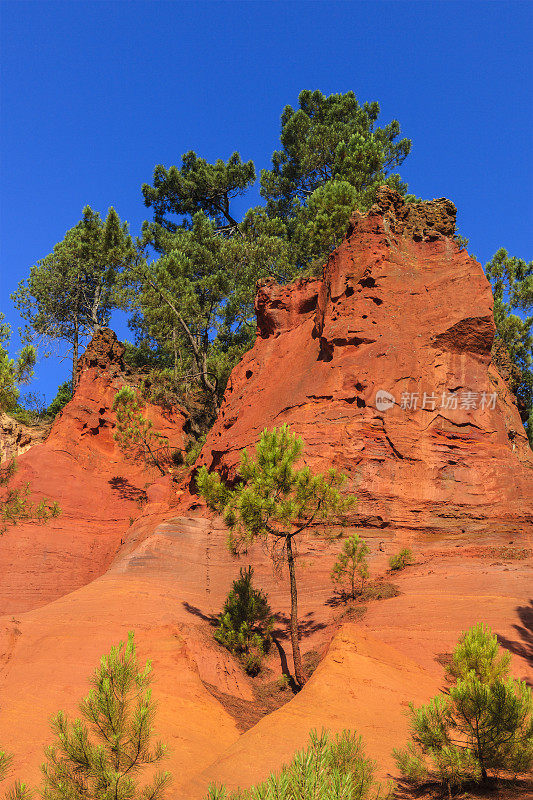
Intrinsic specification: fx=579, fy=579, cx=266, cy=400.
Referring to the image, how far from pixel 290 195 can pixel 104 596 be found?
2736 cm

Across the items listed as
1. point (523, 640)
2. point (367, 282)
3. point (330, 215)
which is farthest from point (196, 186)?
point (523, 640)

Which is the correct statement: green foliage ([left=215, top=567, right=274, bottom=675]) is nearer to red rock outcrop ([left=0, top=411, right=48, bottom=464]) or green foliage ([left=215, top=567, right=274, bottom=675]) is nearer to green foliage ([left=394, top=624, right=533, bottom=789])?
green foliage ([left=394, top=624, right=533, bottom=789])

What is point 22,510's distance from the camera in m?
18.6

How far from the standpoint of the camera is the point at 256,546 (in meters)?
13.4

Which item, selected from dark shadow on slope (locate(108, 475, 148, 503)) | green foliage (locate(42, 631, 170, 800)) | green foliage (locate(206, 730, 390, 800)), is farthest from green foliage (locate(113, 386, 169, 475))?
green foliage (locate(206, 730, 390, 800))

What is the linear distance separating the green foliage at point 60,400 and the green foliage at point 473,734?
28.0 m

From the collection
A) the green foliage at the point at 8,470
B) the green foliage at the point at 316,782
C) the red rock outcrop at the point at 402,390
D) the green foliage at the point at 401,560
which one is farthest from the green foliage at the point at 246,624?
the green foliage at the point at 8,470

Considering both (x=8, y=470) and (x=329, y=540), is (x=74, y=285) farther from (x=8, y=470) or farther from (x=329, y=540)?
(x=329, y=540)

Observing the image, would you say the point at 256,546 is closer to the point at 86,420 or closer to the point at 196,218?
the point at 86,420

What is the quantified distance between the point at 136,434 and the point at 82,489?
9.23 feet

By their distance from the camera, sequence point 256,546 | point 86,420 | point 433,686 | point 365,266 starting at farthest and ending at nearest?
1. point 86,420
2. point 365,266
3. point 256,546
4. point 433,686

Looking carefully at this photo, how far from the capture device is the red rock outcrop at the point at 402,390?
13.3m

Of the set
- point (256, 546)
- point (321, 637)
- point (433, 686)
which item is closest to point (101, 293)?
point (256, 546)

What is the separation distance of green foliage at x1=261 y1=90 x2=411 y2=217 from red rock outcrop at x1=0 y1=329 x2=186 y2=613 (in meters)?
13.8
